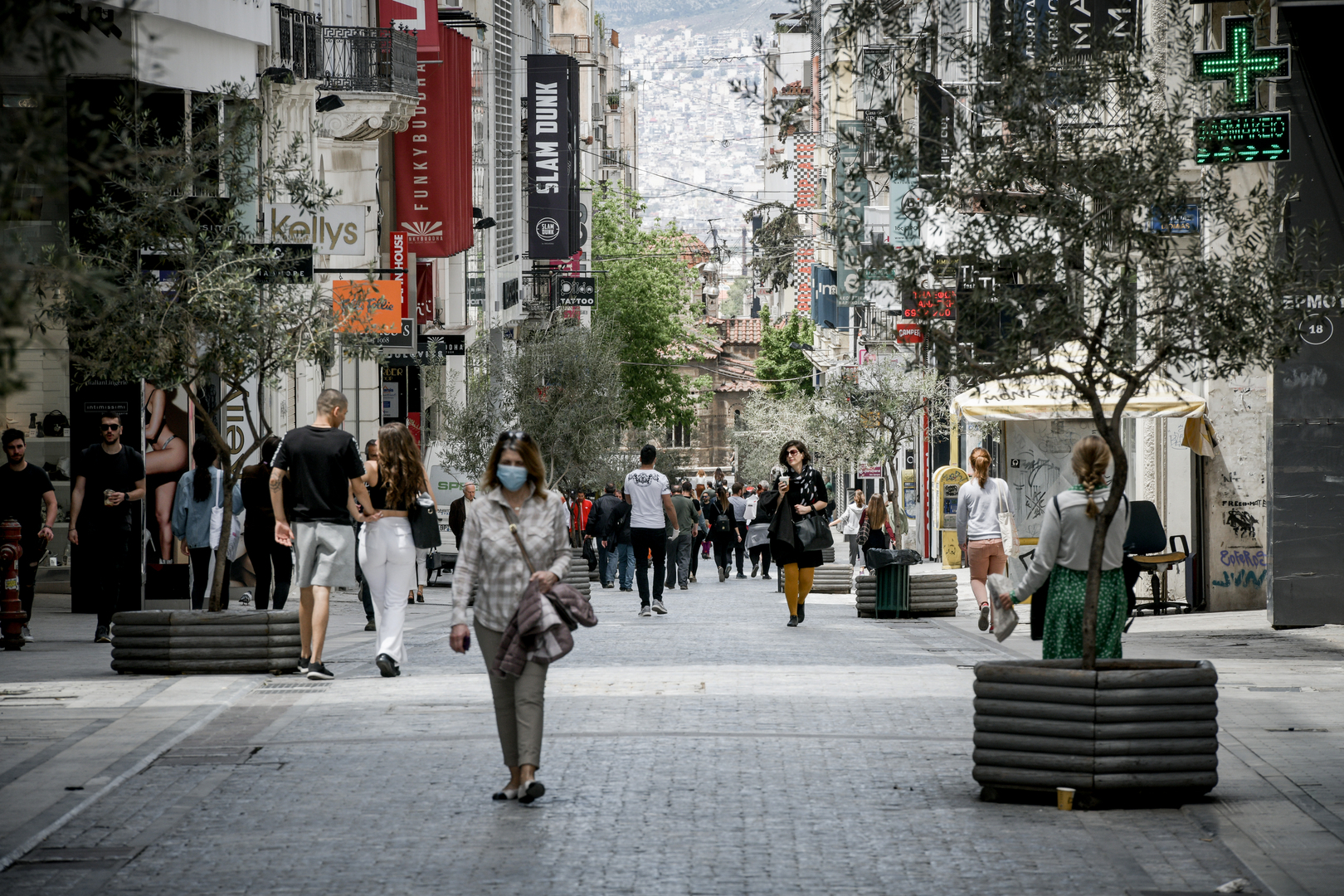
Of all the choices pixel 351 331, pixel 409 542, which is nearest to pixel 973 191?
pixel 409 542

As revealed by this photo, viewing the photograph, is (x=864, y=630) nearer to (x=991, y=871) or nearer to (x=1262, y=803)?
(x=1262, y=803)

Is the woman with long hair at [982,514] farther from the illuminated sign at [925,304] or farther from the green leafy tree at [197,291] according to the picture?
the illuminated sign at [925,304]

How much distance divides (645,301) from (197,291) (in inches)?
2555

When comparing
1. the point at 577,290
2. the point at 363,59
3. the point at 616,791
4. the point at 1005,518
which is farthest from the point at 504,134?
the point at 616,791

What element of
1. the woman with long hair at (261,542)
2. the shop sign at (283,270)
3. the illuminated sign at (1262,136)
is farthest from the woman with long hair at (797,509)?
the shop sign at (283,270)

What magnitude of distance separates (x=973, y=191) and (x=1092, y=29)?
1.02 m

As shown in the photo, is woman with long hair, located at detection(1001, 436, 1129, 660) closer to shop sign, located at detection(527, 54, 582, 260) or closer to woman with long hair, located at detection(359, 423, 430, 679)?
woman with long hair, located at detection(359, 423, 430, 679)

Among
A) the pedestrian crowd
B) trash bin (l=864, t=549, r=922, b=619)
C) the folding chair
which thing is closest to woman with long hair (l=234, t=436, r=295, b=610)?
the pedestrian crowd

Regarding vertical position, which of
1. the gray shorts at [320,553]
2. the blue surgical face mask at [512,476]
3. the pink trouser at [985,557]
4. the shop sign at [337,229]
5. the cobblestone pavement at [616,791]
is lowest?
the cobblestone pavement at [616,791]

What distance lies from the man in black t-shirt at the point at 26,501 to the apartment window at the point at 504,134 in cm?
4152

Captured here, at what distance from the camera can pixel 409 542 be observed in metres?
12.0

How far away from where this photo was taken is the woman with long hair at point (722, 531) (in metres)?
33.2

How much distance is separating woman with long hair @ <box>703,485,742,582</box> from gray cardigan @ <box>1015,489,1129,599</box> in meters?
24.4

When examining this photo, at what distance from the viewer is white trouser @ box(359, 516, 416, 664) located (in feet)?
38.9
